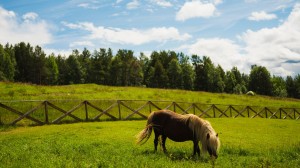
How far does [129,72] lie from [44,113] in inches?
3394

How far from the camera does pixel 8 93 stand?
3241 centimetres

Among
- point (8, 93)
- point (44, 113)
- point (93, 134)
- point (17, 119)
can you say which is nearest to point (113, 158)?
point (93, 134)

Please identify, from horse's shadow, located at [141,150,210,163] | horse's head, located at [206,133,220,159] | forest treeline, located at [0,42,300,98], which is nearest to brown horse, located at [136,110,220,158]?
horse's head, located at [206,133,220,159]

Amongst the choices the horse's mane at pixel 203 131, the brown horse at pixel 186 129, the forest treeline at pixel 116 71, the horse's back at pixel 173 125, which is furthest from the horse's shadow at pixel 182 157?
the forest treeline at pixel 116 71

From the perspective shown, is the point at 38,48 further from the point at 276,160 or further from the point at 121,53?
the point at 276,160

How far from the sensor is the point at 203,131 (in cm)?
1179

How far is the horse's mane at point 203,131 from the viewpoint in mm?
10977

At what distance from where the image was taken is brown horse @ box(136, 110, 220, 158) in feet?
36.5

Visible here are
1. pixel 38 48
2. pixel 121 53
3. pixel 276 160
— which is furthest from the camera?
pixel 121 53

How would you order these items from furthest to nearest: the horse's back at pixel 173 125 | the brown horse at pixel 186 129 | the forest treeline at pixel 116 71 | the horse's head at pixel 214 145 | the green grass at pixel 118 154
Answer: the forest treeline at pixel 116 71, the horse's back at pixel 173 125, the brown horse at pixel 186 129, the horse's head at pixel 214 145, the green grass at pixel 118 154

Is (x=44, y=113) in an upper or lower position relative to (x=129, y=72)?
lower

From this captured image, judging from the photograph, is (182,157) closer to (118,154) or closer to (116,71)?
(118,154)

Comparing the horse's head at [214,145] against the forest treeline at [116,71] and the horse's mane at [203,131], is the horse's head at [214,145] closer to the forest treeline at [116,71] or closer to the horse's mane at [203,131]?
the horse's mane at [203,131]

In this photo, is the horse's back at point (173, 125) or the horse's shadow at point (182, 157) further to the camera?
the horse's back at point (173, 125)
